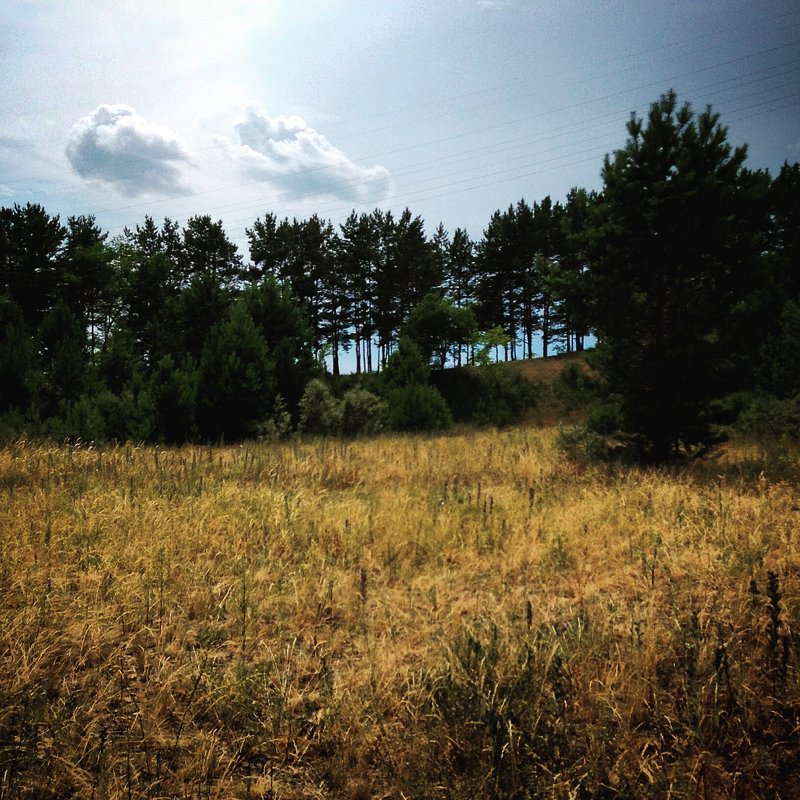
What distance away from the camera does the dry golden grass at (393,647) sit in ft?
7.19

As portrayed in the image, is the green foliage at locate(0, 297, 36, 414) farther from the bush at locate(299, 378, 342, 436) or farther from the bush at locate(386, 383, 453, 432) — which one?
the bush at locate(386, 383, 453, 432)

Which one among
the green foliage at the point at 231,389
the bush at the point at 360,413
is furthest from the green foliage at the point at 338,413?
the green foliage at the point at 231,389

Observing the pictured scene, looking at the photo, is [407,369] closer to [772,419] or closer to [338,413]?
[338,413]

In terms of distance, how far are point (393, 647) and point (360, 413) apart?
1673 cm

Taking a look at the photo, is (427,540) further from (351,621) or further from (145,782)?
(145,782)

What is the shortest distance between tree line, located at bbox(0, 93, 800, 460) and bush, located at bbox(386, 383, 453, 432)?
383 centimetres

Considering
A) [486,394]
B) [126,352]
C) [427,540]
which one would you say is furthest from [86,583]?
[486,394]

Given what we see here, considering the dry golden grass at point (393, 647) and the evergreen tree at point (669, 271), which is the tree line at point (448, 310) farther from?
the dry golden grass at point (393, 647)

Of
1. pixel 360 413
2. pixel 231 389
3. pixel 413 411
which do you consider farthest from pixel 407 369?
pixel 231 389

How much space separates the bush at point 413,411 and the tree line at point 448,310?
151 inches

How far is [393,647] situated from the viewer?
3.22 metres

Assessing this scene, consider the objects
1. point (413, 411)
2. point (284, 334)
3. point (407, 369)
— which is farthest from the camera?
point (407, 369)

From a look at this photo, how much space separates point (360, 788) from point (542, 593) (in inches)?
98.1

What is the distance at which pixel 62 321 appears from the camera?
1942cm
